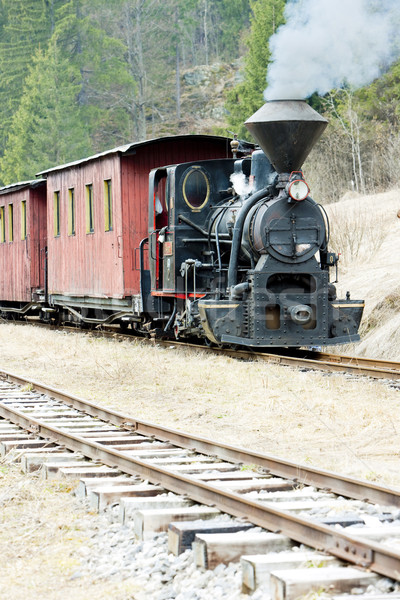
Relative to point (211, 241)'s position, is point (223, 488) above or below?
below

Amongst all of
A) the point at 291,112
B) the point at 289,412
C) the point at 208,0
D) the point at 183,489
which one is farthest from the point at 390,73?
the point at 208,0

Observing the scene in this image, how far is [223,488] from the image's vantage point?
193 inches

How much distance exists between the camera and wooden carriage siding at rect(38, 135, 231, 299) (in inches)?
562

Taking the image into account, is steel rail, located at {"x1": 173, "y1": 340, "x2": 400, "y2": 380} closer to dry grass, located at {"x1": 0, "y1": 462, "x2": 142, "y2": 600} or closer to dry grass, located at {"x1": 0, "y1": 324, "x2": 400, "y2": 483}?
dry grass, located at {"x1": 0, "y1": 324, "x2": 400, "y2": 483}

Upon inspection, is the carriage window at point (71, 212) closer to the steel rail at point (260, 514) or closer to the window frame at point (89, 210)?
the window frame at point (89, 210)

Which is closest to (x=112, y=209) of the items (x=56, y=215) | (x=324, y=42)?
(x=56, y=215)

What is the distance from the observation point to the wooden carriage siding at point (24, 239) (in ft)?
65.5

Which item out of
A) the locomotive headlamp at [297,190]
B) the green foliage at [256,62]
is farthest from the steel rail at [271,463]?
the green foliage at [256,62]

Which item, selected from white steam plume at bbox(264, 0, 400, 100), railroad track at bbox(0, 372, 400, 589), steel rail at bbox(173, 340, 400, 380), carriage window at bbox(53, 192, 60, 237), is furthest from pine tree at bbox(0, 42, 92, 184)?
railroad track at bbox(0, 372, 400, 589)

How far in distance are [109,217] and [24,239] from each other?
6065mm

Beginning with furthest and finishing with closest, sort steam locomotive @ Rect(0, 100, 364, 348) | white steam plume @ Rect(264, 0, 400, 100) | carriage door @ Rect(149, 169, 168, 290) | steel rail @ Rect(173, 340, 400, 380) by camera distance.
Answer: carriage door @ Rect(149, 169, 168, 290)
steam locomotive @ Rect(0, 100, 364, 348)
white steam plume @ Rect(264, 0, 400, 100)
steel rail @ Rect(173, 340, 400, 380)

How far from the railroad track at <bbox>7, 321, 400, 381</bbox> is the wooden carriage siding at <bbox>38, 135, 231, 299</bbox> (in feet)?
5.17

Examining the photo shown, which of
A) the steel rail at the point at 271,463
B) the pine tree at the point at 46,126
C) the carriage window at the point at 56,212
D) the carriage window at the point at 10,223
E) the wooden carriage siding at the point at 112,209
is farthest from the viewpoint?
the pine tree at the point at 46,126

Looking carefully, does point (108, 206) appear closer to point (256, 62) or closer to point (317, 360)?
point (317, 360)
